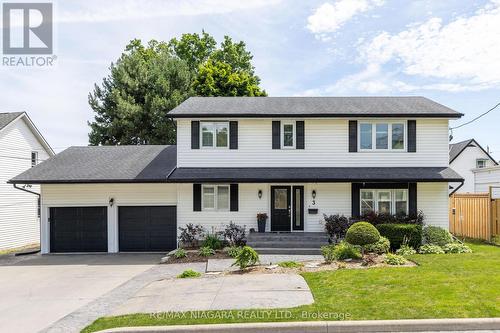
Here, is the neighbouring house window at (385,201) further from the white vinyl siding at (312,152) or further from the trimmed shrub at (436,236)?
the trimmed shrub at (436,236)

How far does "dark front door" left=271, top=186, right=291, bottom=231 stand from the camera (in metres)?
16.6

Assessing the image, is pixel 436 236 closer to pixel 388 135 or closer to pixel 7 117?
pixel 388 135

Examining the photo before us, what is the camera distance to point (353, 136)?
16844 mm

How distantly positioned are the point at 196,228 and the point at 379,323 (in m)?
10.8

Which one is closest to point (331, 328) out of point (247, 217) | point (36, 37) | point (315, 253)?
point (315, 253)

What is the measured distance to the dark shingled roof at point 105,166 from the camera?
660 inches

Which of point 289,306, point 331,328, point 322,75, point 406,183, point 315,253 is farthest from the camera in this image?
point 322,75

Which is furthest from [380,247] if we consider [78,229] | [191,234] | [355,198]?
[78,229]

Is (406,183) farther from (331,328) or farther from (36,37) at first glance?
(36,37)

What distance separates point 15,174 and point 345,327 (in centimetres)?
2182

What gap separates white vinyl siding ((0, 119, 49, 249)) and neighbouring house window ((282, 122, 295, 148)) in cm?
1463

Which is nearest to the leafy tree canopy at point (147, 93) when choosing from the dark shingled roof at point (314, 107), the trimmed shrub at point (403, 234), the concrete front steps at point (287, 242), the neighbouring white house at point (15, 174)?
the neighbouring white house at point (15, 174)

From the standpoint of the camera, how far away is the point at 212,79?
31.7 metres

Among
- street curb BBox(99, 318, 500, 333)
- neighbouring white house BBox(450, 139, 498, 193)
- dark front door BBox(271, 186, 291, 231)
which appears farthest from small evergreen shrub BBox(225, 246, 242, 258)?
neighbouring white house BBox(450, 139, 498, 193)
